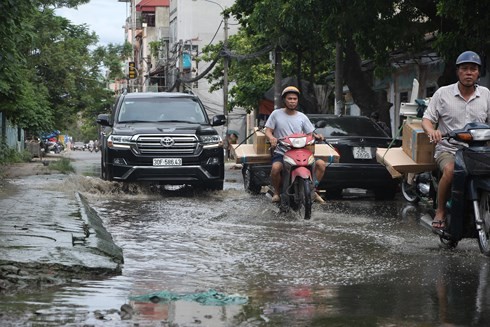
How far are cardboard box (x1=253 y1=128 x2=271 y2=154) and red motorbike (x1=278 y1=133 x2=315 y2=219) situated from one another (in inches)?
67.5

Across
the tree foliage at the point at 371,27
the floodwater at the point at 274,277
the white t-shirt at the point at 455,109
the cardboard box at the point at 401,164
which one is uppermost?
the tree foliage at the point at 371,27

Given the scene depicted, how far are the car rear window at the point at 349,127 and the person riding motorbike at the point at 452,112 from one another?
7.04 metres

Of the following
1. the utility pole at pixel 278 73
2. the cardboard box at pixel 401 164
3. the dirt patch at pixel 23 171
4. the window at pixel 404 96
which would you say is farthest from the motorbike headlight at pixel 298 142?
the window at pixel 404 96

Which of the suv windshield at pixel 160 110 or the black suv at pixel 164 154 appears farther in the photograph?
the suv windshield at pixel 160 110

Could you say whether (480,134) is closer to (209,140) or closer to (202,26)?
(209,140)

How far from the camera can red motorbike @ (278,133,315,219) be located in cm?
1206

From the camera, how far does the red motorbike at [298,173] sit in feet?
39.6

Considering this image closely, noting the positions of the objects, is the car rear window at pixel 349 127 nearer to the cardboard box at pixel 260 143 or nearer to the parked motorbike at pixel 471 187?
the cardboard box at pixel 260 143

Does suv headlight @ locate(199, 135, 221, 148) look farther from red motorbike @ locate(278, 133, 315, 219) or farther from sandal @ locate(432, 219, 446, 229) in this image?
sandal @ locate(432, 219, 446, 229)

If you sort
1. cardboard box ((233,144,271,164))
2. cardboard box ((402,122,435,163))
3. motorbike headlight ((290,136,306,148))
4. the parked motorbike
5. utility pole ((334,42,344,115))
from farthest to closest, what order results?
utility pole ((334,42,344,115)) < cardboard box ((233,144,271,164)) < motorbike headlight ((290,136,306,148)) < cardboard box ((402,122,435,163)) < the parked motorbike

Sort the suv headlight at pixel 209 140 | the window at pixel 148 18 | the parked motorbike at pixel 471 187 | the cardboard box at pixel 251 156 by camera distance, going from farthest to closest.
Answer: the window at pixel 148 18
the suv headlight at pixel 209 140
the cardboard box at pixel 251 156
the parked motorbike at pixel 471 187

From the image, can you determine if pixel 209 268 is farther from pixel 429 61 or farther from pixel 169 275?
pixel 429 61

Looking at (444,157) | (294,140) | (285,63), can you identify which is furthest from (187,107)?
(285,63)

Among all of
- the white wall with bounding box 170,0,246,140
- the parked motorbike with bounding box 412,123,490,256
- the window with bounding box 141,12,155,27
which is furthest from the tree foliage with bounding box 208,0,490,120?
the window with bounding box 141,12,155,27
